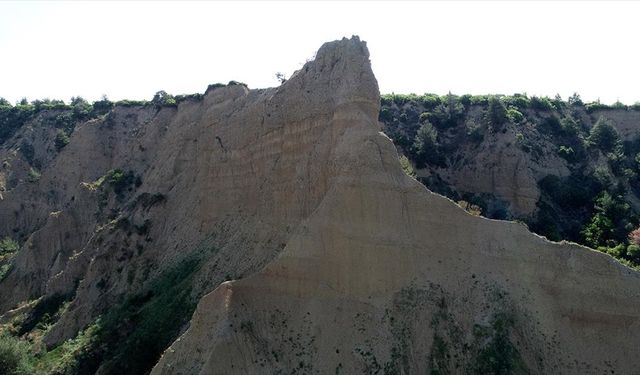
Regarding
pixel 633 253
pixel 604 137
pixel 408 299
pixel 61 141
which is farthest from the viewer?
pixel 61 141

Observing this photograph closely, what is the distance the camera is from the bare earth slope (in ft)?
87.9

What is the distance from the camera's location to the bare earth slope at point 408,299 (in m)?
26.8

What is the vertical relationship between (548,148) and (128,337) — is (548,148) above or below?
above

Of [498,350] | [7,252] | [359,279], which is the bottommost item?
[7,252]

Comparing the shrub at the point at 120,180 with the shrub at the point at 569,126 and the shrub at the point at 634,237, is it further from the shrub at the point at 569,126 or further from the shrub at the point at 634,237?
the shrub at the point at 569,126

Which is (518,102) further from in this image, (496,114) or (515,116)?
(496,114)

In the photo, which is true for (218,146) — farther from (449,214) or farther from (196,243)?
(449,214)

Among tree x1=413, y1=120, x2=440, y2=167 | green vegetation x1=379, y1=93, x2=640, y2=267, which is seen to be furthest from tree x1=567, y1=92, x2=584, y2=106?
tree x1=413, y1=120, x2=440, y2=167

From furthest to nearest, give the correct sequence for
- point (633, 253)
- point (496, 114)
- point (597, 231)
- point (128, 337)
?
point (496, 114) → point (597, 231) → point (633, 253) → point (128, 337)

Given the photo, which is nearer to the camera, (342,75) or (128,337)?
(342,75)

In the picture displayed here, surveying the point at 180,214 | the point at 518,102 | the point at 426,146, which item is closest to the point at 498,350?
the point at 180,214

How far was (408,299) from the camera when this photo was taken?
91.2 feet

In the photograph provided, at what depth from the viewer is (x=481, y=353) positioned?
88.7 ft

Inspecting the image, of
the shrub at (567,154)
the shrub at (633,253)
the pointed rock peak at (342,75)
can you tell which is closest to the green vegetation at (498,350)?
the pointed rock peak at (342,75)
